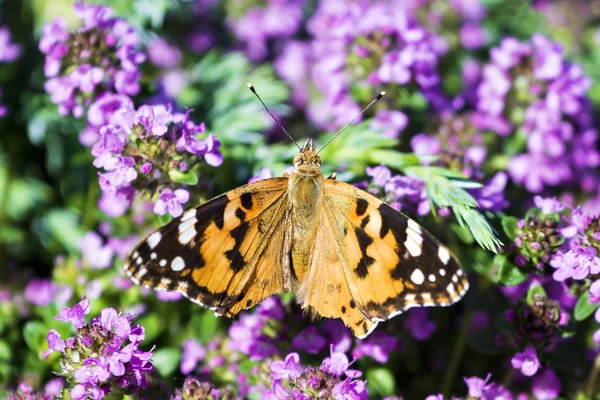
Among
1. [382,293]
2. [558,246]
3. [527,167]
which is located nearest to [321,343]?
[382,293]

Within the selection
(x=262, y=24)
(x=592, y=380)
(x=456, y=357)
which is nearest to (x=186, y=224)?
(x=456, y=357)

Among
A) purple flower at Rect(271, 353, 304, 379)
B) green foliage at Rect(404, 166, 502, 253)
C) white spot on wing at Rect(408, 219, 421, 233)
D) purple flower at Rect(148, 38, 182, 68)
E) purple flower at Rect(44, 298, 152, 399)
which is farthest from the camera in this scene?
purple flower at Rect(148, 38, 182, 68)

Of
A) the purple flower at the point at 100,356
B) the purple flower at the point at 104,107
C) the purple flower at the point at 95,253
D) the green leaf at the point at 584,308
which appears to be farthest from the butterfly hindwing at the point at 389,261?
the purple flower at the point at 95,253

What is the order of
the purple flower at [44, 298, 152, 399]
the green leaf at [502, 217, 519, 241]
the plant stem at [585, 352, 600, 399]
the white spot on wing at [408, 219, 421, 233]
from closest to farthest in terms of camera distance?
the purple flower at [44, 298, 152, 399] < the white spot on wing at [408, 219, 421, 233] < the green leaf at [502, 217, 519, 241] < the plant stem at [585, 352, 600, 399]

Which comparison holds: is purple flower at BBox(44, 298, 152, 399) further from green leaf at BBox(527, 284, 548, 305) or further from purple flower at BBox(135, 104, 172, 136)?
green leaf at BBox(527, 284, 548, 305)

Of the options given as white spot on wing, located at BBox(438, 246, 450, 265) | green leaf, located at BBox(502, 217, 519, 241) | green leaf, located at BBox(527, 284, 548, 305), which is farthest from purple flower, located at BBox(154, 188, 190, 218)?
green leaf, located at BBox(527, 284, 548, 305)

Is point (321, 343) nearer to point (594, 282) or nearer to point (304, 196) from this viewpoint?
point (304, 196)
